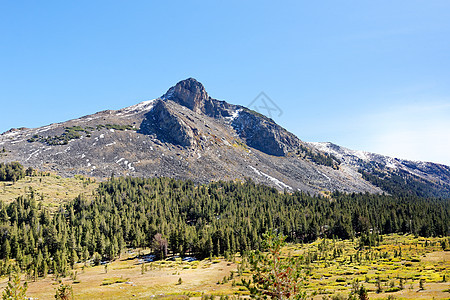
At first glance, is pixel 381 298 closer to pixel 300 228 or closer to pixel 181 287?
pixel 181 287

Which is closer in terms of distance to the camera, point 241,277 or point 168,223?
point 241,277

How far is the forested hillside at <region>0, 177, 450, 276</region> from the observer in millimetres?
100562

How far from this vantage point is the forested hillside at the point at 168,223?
100562mm

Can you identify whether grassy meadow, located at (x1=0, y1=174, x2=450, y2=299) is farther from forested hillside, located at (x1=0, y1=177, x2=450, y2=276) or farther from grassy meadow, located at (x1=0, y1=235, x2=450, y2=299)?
forested hillside, located at (x1=0, y1=177, x2=450, y2=276)

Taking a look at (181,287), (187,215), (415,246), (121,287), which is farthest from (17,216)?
(415,246)

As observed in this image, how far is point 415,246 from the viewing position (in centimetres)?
10038

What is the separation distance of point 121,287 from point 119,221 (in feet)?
243

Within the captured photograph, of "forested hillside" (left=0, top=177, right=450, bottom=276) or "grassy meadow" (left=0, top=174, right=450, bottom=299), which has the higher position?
"forested hillside" (left=0, top=177, right=450, bottom=276)

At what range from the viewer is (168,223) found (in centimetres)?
13275

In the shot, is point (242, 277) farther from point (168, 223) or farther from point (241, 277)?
point (168, 223)

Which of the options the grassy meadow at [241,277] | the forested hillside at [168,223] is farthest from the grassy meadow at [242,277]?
the forested hillside at [168,223]

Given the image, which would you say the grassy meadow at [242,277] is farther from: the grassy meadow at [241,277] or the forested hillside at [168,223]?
the forested hillside at [168,223]

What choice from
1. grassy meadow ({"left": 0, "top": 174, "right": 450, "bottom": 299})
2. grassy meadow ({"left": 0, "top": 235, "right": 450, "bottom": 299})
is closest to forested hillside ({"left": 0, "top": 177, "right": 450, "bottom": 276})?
grassy meadow ({"left": 0, "top": 174, "right": 450, "bottom": 299})

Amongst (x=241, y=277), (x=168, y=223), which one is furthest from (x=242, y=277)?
(x=168, y=223)
